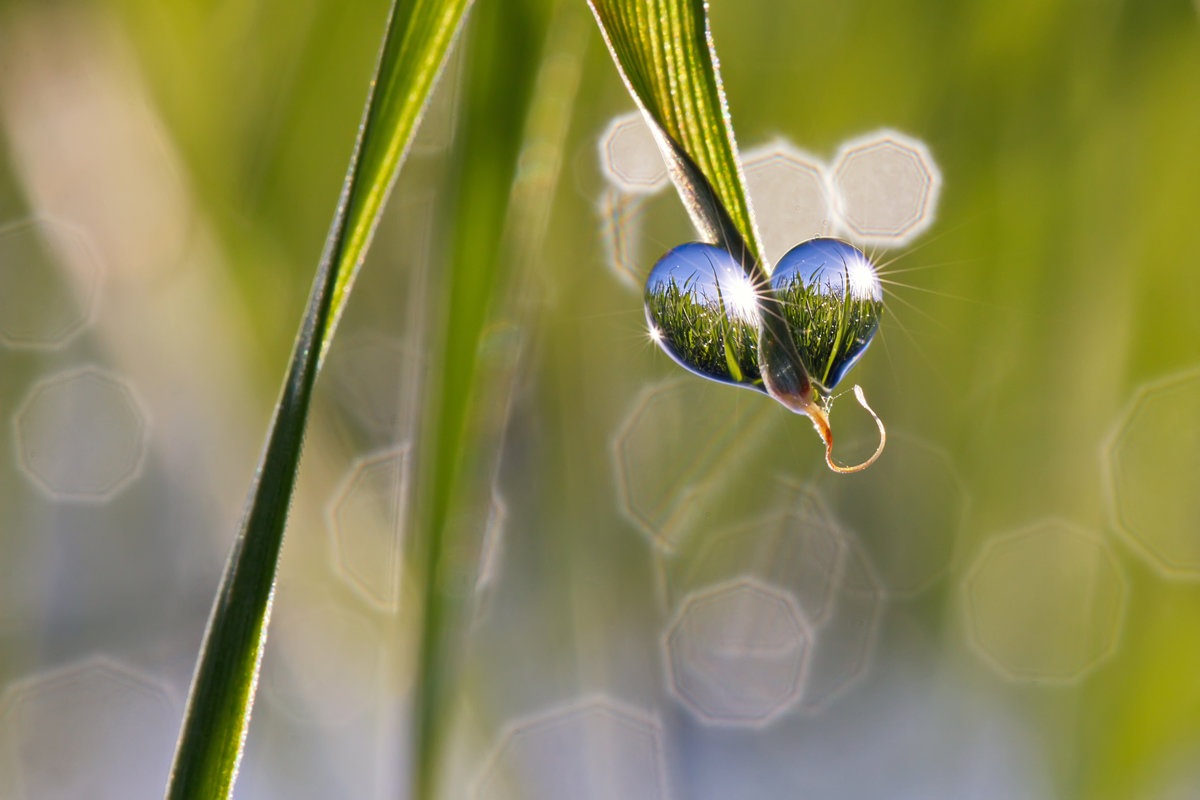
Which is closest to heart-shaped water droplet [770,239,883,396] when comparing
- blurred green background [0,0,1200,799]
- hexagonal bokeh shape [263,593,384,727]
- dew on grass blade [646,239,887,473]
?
dew on grass blade [646,239,887,473]

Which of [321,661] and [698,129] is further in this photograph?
[321,661]

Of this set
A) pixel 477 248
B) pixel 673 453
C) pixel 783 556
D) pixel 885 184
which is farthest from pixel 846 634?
pixel 477 248

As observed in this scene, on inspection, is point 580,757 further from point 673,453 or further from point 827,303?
point 827,303

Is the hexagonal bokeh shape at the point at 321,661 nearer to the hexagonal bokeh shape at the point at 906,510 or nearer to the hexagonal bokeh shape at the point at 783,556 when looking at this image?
the hexagonal bokeh shape at the point at 783,556

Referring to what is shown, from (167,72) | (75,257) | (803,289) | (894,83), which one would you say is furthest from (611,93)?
(803,289)

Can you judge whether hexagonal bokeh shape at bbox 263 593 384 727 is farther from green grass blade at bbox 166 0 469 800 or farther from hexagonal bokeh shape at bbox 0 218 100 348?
green grass blade at bbox 166 0 469 800

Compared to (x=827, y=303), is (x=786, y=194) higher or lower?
higher
